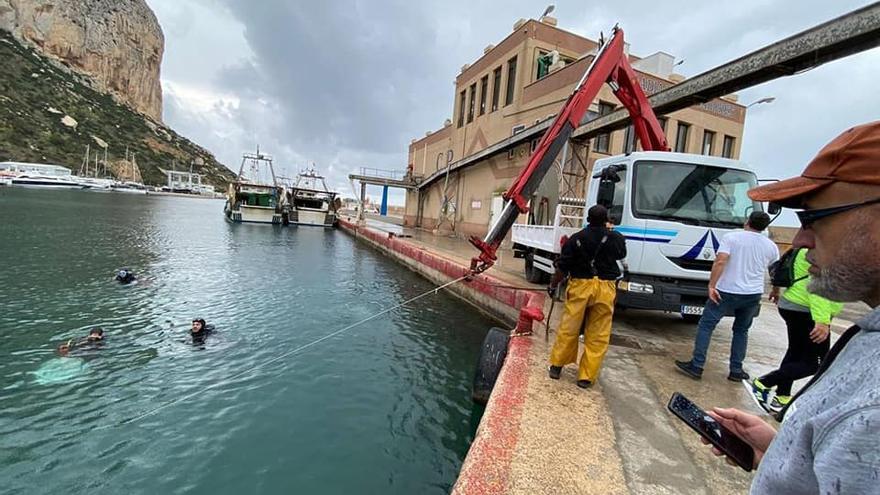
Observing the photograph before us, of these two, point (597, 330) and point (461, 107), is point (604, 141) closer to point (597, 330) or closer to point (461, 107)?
point (461, 107)

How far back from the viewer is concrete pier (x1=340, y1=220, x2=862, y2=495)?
2725mm

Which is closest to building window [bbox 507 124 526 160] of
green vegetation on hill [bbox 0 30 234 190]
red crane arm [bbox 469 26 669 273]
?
red crane arm [bbox 469 26 669 273]

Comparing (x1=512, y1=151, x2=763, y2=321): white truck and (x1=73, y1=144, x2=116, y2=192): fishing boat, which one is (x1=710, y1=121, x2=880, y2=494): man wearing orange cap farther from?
(x1=73, y1=144, x2=116, y2=192): fishing boat

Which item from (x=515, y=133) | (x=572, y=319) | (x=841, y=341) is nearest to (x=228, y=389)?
(x=572, y=319)

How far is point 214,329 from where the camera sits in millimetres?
8062

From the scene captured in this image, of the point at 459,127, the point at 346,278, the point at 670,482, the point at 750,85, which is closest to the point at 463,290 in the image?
the point at 346,278

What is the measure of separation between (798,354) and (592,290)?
2.10m

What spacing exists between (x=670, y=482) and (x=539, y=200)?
51.2 feet

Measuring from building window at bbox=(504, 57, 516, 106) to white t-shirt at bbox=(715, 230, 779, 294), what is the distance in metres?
17.8

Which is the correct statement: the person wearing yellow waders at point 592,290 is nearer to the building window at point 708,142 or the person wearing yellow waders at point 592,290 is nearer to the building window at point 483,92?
the building window at point 708,142

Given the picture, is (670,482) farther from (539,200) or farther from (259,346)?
(539,200)

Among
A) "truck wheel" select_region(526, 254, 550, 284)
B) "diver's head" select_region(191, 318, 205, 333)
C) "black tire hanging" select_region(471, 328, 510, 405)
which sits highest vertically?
"truck wheel" select_region(526, 254, 550, 284)

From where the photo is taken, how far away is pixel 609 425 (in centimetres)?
354

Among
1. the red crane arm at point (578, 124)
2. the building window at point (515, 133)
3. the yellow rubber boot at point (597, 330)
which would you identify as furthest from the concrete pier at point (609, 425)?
the building window at point (515, 133)
